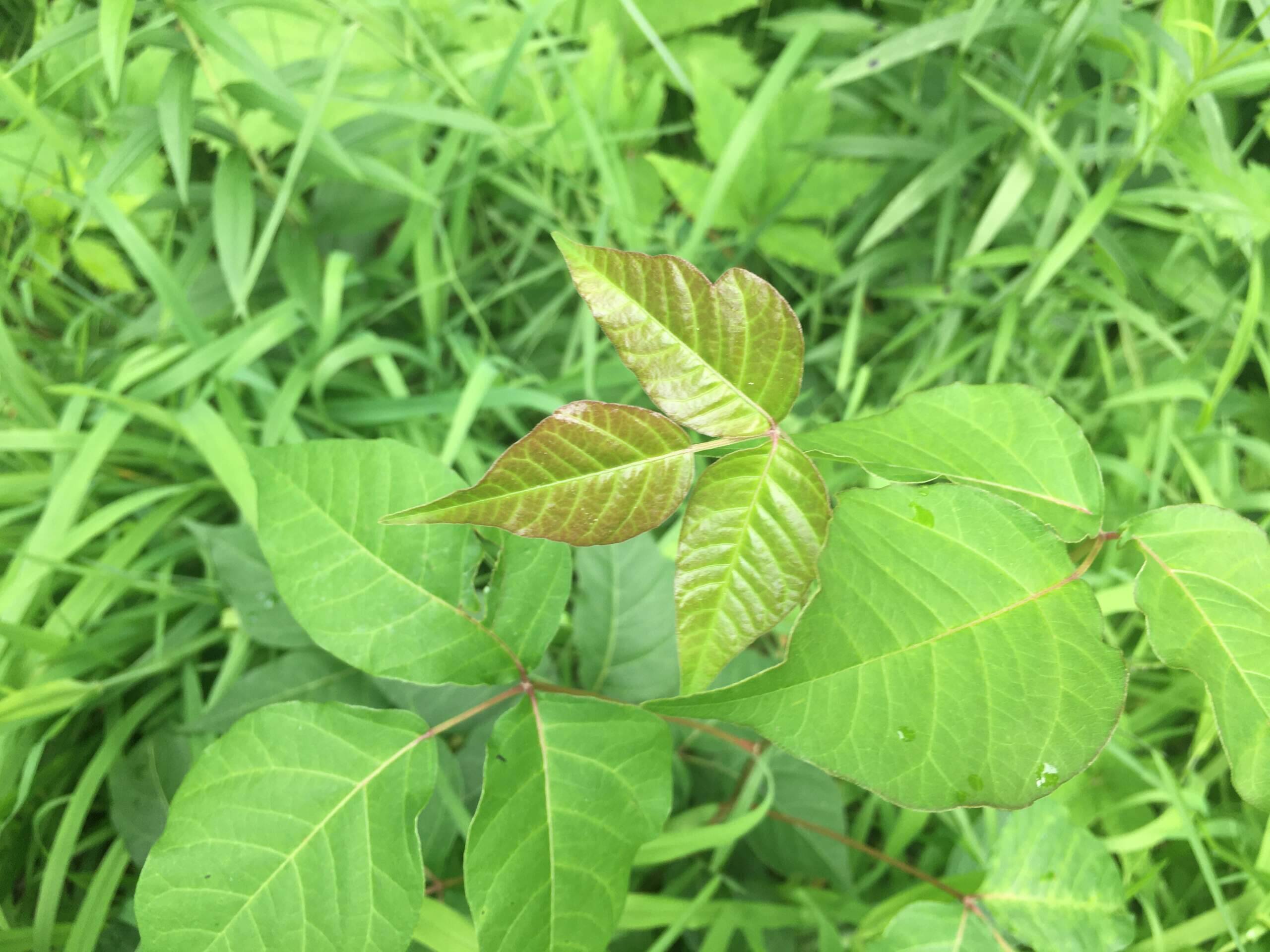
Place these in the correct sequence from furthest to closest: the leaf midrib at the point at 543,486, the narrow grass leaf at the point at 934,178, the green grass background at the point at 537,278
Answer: the narrow grass leaf at the point at 934,178 → the green grass background at the point at 537,278 → the leaf midrib at the point at 543,486

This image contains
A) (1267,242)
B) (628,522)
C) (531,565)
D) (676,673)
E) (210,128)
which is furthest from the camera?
(1267,242)

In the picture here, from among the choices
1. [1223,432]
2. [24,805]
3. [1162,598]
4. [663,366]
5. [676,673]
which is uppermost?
[663,366]

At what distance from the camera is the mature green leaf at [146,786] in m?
0.98

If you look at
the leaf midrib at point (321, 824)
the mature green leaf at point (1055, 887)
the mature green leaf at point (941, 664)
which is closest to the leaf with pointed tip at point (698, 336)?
the mature green leaf at point (941, 664)

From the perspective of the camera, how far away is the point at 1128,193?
1252mm

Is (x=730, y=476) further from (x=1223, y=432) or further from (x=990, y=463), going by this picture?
(x=1223, y=432)

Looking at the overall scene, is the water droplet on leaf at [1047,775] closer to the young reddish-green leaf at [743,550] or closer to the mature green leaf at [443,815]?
the young reddish-green leaf at [743,550]

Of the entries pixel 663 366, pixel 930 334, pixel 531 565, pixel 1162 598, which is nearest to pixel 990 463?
pixel 1162 598

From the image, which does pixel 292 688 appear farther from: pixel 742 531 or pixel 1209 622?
pixel 1209 622

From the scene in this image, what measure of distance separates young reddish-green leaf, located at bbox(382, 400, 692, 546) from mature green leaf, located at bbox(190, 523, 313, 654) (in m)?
0.60

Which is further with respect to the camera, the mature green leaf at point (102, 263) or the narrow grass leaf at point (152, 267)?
the mature green leaf at point (102, 263)

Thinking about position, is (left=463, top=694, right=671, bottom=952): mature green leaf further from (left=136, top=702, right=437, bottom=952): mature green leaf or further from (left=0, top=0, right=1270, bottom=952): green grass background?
(left=0, top=0, right=1270, bottom=952): green grass background

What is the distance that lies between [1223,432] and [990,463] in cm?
102

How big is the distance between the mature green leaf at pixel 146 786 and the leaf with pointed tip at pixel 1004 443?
3.18ft
